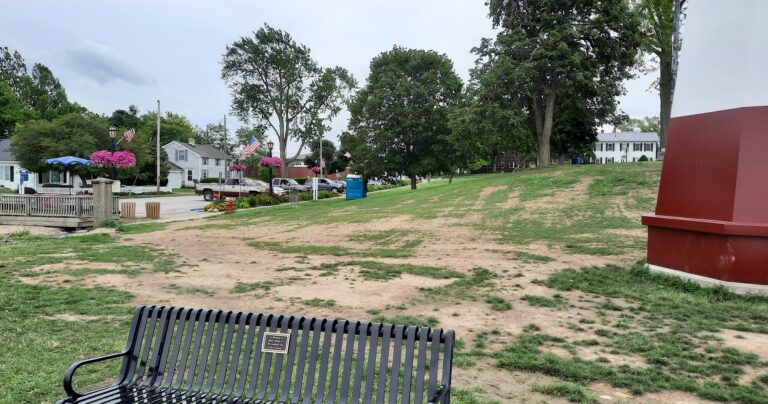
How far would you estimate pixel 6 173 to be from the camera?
47719 millimetres

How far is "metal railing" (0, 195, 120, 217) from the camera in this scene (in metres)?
17.9

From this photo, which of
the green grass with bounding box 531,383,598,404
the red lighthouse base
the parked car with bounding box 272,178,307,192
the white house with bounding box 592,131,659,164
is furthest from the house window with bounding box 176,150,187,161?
the white house with bounding box 592,131,659,164

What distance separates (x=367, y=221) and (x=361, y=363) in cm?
1650

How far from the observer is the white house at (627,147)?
90.6m

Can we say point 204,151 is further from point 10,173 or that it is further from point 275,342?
point 275,342

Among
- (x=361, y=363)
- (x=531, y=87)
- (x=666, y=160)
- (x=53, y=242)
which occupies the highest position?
(x=531, y=87)

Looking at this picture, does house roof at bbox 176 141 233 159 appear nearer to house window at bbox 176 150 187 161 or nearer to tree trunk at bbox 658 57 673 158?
house window at bbox 176 150 187 161

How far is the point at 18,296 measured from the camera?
6.95 meters

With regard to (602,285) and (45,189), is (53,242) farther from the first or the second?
(45,189)

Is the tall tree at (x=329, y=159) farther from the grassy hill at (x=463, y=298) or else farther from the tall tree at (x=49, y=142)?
the grassy hill at (x=463, y=298)

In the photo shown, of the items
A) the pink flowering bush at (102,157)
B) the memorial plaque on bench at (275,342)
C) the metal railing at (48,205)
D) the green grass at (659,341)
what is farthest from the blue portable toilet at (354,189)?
the memorial plaque on bench at (275,342)

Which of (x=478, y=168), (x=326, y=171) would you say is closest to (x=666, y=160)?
(x=326, y=171)

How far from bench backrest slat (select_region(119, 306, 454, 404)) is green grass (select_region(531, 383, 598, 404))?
145cm

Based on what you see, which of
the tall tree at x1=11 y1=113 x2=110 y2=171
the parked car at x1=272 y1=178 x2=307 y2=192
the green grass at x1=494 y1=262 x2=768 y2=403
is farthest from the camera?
the parked car at x1=272 y1=178 x2=307 y2=192
